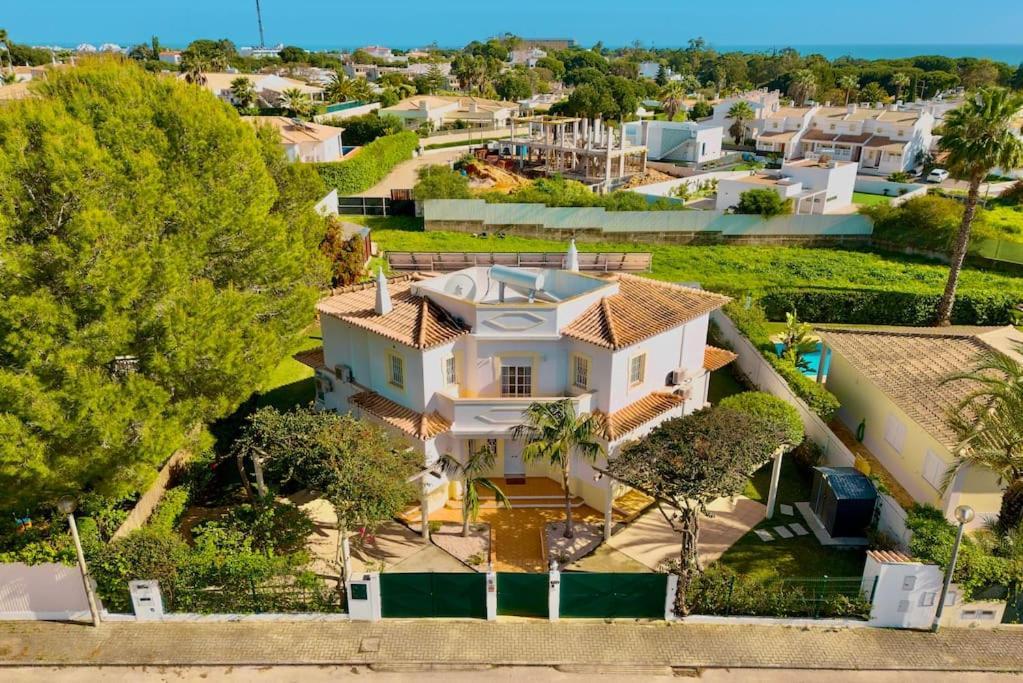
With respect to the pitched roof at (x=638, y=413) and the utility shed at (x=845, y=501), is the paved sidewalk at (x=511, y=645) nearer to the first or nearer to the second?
the utility shed at (x=845, y=501)

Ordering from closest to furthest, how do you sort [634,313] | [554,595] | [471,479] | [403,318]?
[554,595]
[471,479]
[403,318]
[634,313]

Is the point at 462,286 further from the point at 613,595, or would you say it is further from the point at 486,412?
the point at 613,595

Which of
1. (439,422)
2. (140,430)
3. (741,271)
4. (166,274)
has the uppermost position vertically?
(166,274)

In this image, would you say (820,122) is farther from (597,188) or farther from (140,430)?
(140,430)

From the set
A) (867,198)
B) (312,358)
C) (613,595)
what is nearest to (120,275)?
(312,358)

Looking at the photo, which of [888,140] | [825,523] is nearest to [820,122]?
[888,140]
